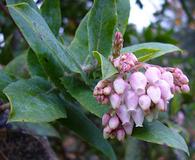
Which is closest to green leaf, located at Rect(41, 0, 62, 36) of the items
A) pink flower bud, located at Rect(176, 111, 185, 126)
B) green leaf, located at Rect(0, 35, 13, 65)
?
green leaf, located at Rect(0, 35, 13, 65)

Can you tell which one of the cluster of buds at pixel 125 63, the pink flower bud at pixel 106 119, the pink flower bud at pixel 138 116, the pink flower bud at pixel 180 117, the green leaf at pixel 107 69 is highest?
the green leaf at pixel 107 69

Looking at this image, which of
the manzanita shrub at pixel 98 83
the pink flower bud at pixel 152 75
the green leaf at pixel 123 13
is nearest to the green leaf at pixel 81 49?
the manzanita shrub at pixel 98 83

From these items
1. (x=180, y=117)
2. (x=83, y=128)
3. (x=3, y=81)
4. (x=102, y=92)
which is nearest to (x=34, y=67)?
(x=3, y=81)

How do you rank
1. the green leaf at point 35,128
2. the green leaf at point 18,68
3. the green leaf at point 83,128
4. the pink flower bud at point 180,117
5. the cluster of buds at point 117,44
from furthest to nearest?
the pink flower bud at point 180,117, the green leaf at point 18,68, the green leaf at point 35,128, the green leaf at point 83,128, the cluster of buds at point 117,44

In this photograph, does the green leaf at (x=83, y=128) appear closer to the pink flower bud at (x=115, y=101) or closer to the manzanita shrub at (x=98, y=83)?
the manzanita shrub at (x=98, y=83)

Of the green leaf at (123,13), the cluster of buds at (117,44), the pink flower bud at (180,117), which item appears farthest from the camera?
the pink flower bud at (180,117)

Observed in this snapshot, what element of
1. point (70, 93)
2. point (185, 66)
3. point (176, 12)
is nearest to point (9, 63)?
point (70, 93)

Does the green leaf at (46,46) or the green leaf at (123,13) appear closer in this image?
the green leaf at (46,46)

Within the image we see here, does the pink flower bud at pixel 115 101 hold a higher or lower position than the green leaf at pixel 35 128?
higher
